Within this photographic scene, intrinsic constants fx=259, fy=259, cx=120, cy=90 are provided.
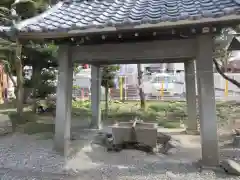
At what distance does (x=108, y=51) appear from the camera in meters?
5.98

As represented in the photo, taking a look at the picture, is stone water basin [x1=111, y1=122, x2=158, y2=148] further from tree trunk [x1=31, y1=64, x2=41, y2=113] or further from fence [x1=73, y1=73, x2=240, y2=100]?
fence [x1=73, y1=73, x2=240, y2=100]

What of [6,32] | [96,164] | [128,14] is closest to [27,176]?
[96,164]

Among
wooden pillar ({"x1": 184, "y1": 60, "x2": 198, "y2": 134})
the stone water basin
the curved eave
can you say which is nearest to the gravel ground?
the stone water basin

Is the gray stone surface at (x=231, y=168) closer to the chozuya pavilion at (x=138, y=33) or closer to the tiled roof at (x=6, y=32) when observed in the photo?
the chozuya pavilion at (x=138, y=33)

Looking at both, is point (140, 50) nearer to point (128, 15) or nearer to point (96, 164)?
point (128, 15)

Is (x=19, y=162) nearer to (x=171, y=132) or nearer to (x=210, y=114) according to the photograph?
(x=210, y=114)

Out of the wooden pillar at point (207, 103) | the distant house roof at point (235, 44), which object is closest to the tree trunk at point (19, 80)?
the wooden pillar at point (207, 103)

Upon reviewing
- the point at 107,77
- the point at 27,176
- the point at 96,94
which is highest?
the point at 107,77

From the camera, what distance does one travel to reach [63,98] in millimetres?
6336

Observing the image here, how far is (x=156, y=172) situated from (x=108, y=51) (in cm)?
286

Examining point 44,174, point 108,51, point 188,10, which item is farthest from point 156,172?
point 188,10

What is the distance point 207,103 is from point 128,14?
2.51m

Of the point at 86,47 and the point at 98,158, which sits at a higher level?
the point at 86,47

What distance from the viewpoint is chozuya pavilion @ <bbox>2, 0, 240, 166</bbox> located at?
482cm
